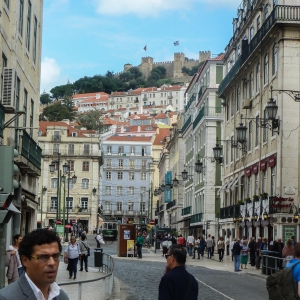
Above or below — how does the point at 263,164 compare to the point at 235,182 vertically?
above

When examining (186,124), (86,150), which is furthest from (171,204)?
(86,150)

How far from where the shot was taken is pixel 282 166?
3722 centimetres

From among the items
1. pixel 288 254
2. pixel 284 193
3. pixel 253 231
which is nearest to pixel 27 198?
pixel 288 254

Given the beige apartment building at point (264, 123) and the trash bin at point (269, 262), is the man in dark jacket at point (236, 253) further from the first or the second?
the beige apartment building at point (264, 123)

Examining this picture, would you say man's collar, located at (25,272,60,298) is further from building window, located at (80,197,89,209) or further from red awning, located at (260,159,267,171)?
building window, located at (80,197,89,209)

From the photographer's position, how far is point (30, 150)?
26047 mm

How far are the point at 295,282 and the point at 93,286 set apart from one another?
18.5 ft

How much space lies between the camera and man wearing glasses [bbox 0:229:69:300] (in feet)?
13.7

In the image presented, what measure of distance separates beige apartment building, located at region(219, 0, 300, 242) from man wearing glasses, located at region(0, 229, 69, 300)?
2598cm

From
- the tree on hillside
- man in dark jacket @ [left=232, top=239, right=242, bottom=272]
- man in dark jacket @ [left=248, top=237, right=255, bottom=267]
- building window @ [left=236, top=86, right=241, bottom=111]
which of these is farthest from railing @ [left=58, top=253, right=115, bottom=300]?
the tree on hillside

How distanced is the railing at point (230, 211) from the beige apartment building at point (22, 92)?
18.6 m

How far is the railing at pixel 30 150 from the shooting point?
80.5ft

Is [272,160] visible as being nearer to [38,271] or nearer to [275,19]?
[275,19]

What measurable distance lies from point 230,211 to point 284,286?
42.8m
